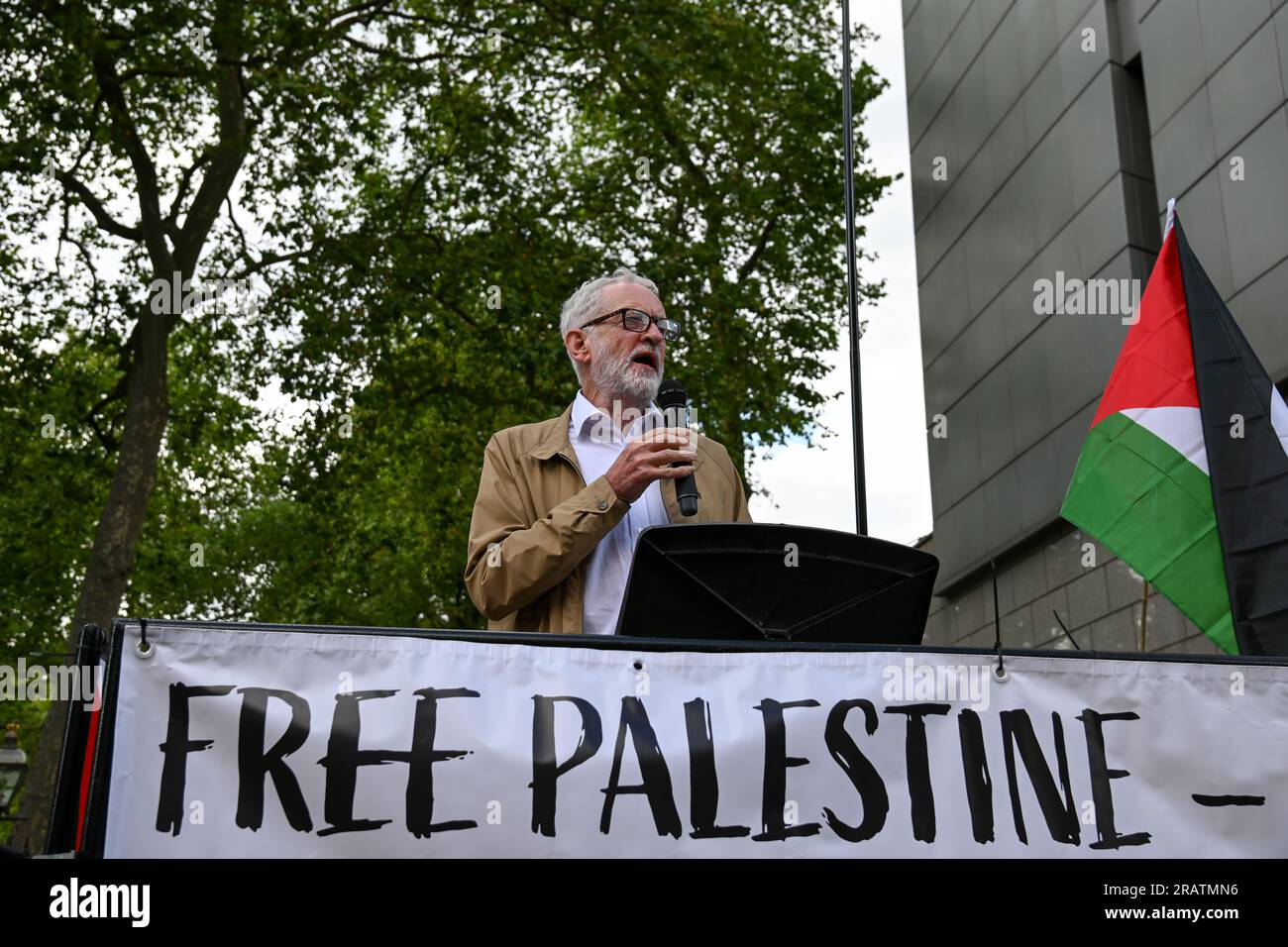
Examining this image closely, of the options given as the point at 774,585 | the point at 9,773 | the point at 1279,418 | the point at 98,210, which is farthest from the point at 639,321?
the point at 98,210

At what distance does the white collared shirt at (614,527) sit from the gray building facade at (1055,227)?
23.6ft

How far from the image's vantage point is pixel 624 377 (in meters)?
4.33

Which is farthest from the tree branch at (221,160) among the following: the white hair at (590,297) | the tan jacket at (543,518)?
the tan jacket at (543,518)

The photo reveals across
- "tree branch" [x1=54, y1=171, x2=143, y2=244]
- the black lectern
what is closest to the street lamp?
"tree branch" [x1=54, y1=171, x2=143, y2=244]

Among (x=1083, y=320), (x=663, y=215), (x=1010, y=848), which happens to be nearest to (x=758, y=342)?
(x=663, y=215)

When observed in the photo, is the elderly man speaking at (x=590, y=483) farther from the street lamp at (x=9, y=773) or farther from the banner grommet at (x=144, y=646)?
the street lamp at (x=9, y=773)

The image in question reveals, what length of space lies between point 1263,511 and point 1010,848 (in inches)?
152

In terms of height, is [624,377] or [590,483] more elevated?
[624,377]

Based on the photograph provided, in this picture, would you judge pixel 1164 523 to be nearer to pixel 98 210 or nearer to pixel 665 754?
pixel 665 754

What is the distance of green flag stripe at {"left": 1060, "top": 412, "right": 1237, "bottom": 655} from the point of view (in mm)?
6371

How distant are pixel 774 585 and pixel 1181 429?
4215 mm

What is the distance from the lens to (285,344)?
16.3m

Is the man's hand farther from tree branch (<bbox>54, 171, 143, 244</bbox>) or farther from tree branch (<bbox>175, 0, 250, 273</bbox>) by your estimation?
tree branch (<bbox>54, 171, 143, 244</bbox>)
